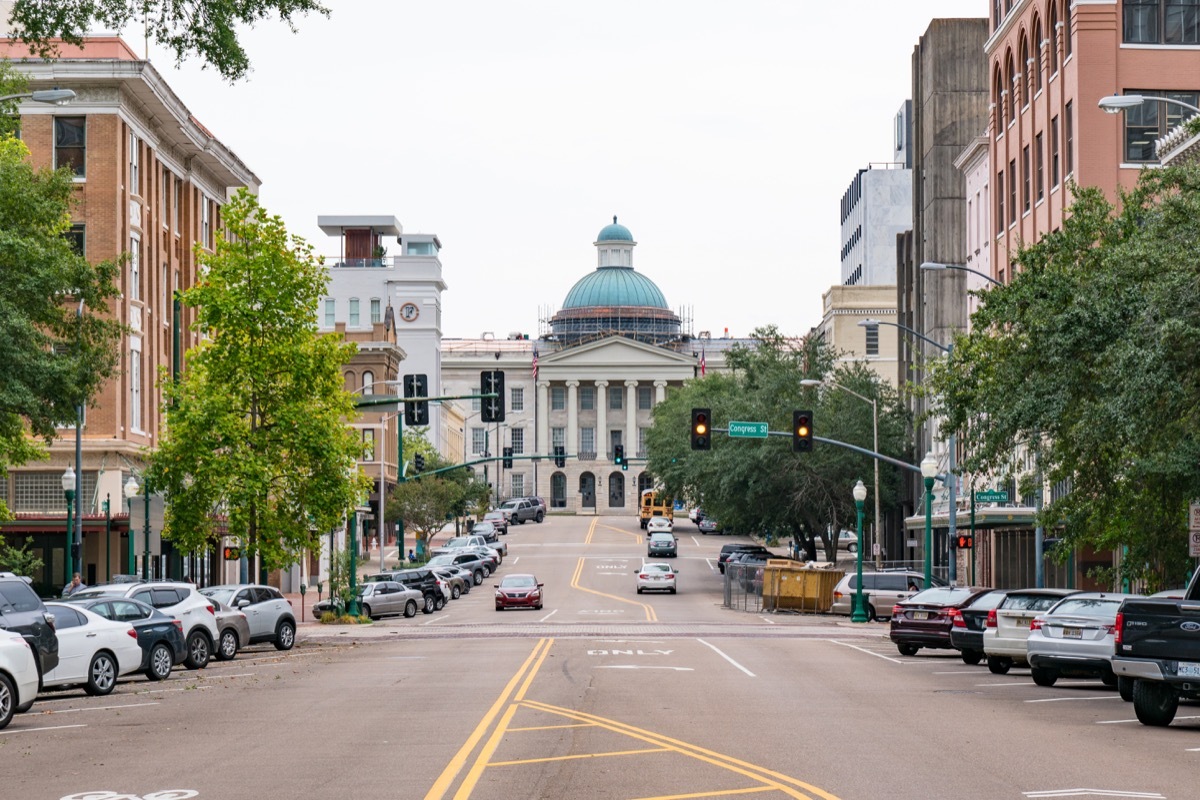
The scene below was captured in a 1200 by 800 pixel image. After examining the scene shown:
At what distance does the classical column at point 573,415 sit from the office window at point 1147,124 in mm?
123857

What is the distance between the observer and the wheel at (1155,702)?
62.4ft

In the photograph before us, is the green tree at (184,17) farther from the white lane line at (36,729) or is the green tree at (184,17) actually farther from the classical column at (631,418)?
the classical column at (631,418)

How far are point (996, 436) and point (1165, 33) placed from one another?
24.4 meters

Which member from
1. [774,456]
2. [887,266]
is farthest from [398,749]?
[887,266]

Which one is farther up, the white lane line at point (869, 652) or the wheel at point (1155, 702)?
the wheel at point (1155, 702)

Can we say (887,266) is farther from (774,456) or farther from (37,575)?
(37,575)

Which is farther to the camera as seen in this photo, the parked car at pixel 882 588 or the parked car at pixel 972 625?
the parked car at pixel 882 588

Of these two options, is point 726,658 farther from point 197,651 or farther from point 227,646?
point 227,646

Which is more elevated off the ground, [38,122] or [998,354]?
[38,122]

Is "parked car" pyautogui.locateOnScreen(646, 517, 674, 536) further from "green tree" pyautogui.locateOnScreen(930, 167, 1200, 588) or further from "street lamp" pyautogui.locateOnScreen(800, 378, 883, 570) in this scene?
"green tree" pyautogui.locateOnScreen(930, 167, 1200, 588)

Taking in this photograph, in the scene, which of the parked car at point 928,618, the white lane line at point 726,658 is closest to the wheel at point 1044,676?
the white lane line at point 726,658

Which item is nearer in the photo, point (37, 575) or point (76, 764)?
point (76, 764)

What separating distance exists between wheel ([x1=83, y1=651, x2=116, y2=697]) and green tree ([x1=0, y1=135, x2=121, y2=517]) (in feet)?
21.9

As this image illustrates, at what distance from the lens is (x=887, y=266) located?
421 feet
